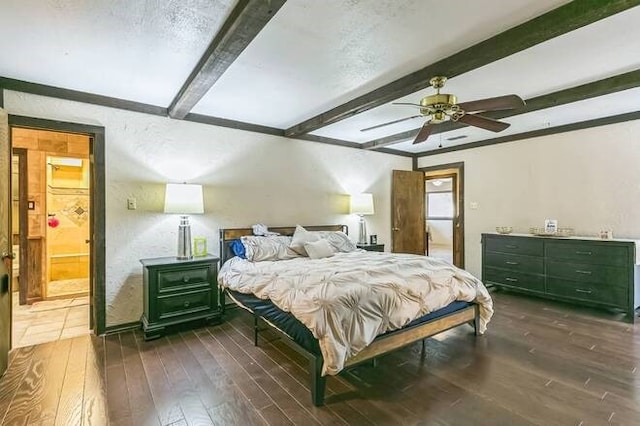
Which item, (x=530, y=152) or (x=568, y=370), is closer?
(x=568, y=370)

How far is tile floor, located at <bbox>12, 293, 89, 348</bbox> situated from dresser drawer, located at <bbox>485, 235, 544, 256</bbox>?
5587mm

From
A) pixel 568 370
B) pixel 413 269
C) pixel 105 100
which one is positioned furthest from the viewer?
pixel 105 100

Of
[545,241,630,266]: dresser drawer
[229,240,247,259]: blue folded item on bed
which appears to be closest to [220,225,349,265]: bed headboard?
[229,240,247,259]: blue folded item on bed

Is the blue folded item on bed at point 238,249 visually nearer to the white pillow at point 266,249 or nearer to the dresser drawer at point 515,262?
the white pillow at point 266,249

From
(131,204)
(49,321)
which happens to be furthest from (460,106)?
(49,321)

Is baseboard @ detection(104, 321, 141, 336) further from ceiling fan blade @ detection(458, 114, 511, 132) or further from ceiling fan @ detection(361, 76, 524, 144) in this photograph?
ceiling fan blade @ detection(458, 114, 511, 132)

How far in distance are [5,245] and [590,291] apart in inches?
248

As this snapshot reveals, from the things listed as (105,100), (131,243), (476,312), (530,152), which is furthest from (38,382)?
(530,152)

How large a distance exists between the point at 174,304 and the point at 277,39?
9.08ft

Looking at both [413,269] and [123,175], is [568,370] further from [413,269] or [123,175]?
[123,175]

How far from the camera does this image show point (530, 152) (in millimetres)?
4945

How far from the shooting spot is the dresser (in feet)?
12.2

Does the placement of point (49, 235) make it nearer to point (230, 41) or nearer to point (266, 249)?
point (266, 249)

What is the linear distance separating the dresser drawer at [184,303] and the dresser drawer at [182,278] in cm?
9
